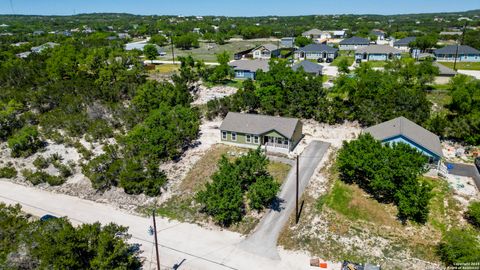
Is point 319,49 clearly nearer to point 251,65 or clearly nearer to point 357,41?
point 357,41

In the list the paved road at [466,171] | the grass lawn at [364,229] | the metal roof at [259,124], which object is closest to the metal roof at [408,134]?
the paved road at [466,171]

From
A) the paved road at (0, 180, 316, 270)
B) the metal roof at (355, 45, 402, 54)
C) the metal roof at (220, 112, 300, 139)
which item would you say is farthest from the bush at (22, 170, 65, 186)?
the metal roof at (355, 45, 402, 54)

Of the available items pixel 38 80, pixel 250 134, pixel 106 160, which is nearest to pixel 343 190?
pixel 250 134

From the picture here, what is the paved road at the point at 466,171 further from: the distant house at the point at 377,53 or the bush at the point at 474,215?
the distant house at the point at 377,53

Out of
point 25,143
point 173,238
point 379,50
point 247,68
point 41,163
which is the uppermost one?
point 379,50

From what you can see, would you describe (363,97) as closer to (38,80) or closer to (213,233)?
(213,233)

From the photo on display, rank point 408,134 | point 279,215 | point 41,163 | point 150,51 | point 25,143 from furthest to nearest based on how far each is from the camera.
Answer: point 150,51, point 25,143, point 41,163, point 408,134, point 279,215

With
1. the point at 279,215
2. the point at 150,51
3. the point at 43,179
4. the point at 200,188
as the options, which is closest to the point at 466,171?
the point at 279,215
